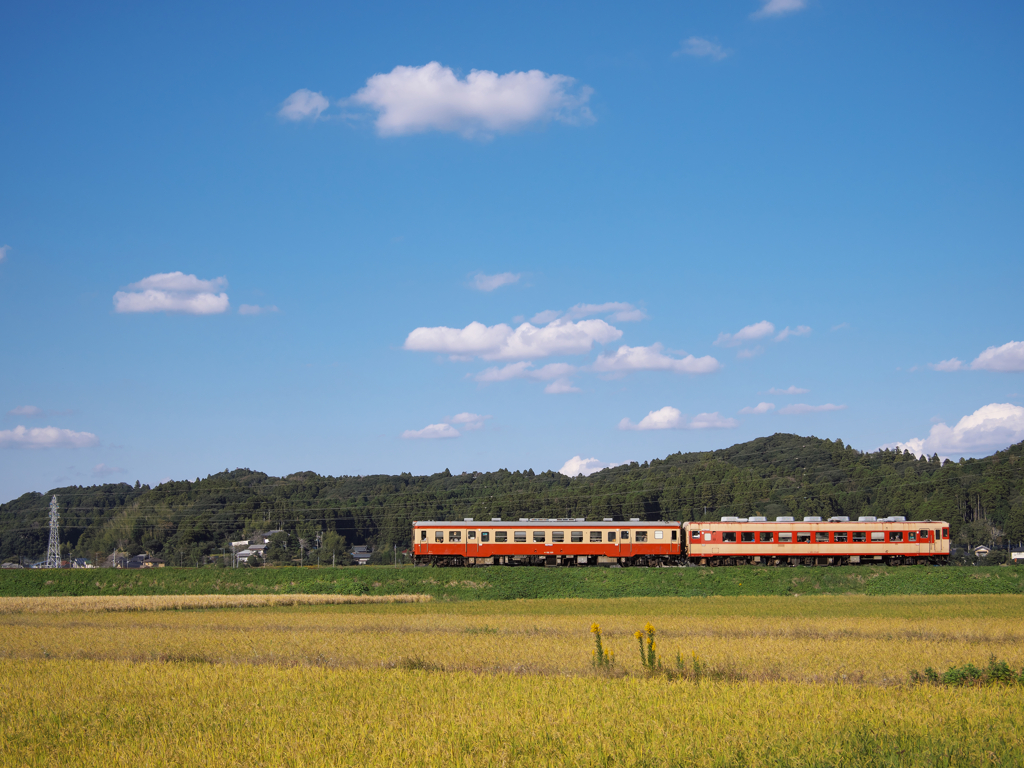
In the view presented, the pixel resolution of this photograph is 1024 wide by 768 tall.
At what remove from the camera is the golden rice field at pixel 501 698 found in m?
11.3

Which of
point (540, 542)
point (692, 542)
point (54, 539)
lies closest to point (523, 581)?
point (540, 542)

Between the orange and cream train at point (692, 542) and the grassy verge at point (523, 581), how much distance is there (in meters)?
2.50

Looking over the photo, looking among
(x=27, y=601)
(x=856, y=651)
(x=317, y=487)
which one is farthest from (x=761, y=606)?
(x=317, y=487)

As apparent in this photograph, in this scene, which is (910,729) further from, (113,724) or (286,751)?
(113,724)

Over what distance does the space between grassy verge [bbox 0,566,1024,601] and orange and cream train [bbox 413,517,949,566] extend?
2.50 m

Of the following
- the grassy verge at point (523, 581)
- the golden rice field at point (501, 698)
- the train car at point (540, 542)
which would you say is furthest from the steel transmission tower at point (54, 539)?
the golden rice field at point (501, 698)

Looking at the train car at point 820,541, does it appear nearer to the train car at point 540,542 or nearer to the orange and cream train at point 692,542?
the orange and cream train at point 692,542

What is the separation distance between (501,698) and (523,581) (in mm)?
32610

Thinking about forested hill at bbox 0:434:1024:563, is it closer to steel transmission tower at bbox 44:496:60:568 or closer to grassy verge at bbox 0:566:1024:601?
steel transmission tower at bbox 44:496:60:568

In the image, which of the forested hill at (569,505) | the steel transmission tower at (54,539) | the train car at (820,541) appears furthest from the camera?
the forested hill at (569,505)

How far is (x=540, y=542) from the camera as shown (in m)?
52.0

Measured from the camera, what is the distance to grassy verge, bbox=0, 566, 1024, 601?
45.0 m

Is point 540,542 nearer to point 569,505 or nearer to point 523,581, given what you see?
point 523,581

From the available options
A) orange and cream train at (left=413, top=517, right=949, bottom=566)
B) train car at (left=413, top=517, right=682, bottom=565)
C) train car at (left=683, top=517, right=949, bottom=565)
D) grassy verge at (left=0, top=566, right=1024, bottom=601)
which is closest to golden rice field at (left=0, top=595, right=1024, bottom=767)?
grassy verge at (left=0, top=566, right=1024, bottom=601)
